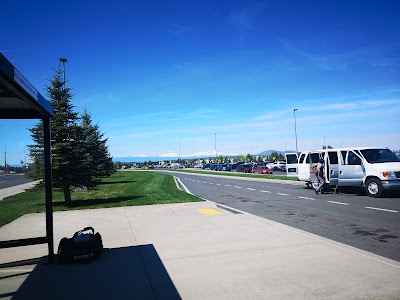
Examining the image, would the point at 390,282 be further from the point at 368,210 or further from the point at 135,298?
the point at 368,210

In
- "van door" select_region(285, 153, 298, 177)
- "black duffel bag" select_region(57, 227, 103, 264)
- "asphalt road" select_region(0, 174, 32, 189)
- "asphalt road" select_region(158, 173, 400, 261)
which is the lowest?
"asphalt road" select_region(158, 173, 400, 261)

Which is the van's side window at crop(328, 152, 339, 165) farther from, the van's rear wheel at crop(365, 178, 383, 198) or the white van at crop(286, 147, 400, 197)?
the van's rear wheel at crop(365, 178, 383, 198)

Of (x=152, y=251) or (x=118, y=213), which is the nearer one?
(x=152, y=251)

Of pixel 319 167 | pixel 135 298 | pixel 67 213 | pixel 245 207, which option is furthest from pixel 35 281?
pixel 319 167

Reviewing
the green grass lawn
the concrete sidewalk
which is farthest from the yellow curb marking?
the green grass lawn

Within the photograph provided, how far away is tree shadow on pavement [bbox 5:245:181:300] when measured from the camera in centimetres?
430

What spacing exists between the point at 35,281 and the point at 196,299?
2.67 metres

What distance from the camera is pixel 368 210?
1078 centimetres

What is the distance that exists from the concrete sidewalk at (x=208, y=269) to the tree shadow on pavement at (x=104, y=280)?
0.01 meters

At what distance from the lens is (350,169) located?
49.3 ft

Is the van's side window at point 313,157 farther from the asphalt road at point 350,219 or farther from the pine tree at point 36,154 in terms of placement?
the pine tree at point 36,154

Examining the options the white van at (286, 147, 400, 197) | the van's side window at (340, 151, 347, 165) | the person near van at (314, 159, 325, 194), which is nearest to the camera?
the white van at (286, 147, 400, 197)

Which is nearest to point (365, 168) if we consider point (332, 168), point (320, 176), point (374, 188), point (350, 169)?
point (350, 169)

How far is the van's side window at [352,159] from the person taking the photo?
14828 mm
